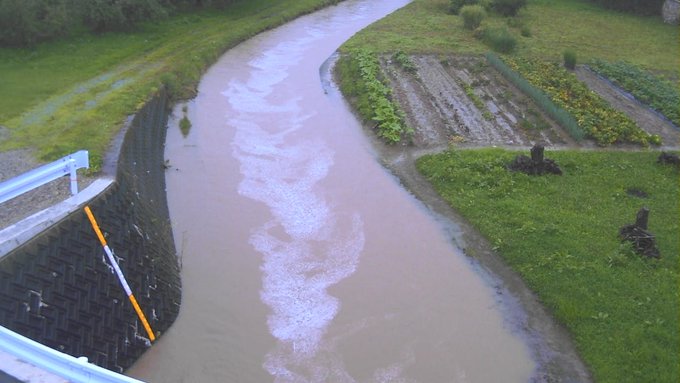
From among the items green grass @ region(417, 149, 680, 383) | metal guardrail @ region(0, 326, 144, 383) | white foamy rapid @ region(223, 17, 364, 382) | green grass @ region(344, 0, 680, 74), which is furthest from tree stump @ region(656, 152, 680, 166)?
metal guardrail @ region(0, 326, 144, 383)

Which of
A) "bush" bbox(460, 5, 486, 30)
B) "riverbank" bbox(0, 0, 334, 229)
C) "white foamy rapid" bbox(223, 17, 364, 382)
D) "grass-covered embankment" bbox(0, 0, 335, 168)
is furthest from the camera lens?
"bush" bbox(460, 5, 486, 30)

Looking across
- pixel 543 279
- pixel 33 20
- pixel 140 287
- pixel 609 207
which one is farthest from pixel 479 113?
pixel 33 20

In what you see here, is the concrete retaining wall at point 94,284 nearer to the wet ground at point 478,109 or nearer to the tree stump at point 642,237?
the tree stump at point 642,237

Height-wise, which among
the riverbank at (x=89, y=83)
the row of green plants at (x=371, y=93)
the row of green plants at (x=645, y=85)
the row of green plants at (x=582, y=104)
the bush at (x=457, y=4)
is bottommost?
the row of green plants at (x=645, y=85)

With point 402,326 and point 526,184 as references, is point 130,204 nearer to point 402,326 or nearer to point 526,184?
point 402,326

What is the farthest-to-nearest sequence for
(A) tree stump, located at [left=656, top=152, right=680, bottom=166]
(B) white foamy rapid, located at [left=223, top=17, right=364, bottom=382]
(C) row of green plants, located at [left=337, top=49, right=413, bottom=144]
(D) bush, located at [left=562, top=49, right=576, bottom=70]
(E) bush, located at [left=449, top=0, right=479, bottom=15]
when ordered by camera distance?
(E) bush, located at [left=449, top=0, right=479, bottom=15] < (D) bush, located at [left=562, top=49, right=576, bottom=70] < (C) row of green plants, located at [left=337, top=49, right=413, bottom=144] < (A) tree stump, located at [left=656, top=152, right=680, bottom=166] < (B) white foamy rapid, located at [left=223, top=17, right=364, bottom=382]

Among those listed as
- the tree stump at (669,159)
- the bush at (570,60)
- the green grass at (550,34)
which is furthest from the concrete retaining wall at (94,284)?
the bush at (570,60)

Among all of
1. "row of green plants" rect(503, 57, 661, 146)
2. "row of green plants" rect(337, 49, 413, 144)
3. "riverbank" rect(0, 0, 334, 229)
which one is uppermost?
"riverbank" rect(0, 0, 334, 229)

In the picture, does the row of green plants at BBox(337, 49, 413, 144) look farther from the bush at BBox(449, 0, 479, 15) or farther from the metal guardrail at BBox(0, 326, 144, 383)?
the metal guardrail at BBox(0, 326, 144, 383)
